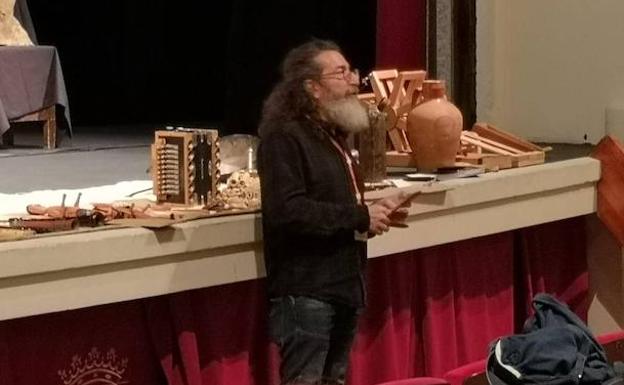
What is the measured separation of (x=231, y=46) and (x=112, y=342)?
4.02m

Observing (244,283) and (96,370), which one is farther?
(244,283)

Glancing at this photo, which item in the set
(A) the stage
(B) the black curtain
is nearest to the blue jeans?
(A) the stage

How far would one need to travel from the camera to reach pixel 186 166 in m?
3.28

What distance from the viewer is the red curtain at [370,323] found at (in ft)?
9.91

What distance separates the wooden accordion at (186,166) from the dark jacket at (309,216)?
466 millimetres

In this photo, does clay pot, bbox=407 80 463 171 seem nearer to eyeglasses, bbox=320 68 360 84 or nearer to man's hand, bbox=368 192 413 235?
man's hand, bbox=368 192 413 235

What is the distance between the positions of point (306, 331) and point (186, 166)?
0.69m

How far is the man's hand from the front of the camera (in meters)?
2.85

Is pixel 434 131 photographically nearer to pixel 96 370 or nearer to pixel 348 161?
pixel 348 161

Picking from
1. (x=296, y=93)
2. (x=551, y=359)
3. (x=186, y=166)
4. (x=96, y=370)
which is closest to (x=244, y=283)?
(x=186, y=166)

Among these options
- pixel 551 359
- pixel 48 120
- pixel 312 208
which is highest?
pixel 312 208

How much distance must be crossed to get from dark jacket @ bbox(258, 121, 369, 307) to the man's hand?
1.4 inches

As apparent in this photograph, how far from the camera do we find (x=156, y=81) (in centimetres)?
877

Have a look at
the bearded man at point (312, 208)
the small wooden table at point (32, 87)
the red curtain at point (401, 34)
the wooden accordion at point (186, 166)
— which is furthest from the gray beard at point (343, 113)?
the small wooden table at point (32, 87)
